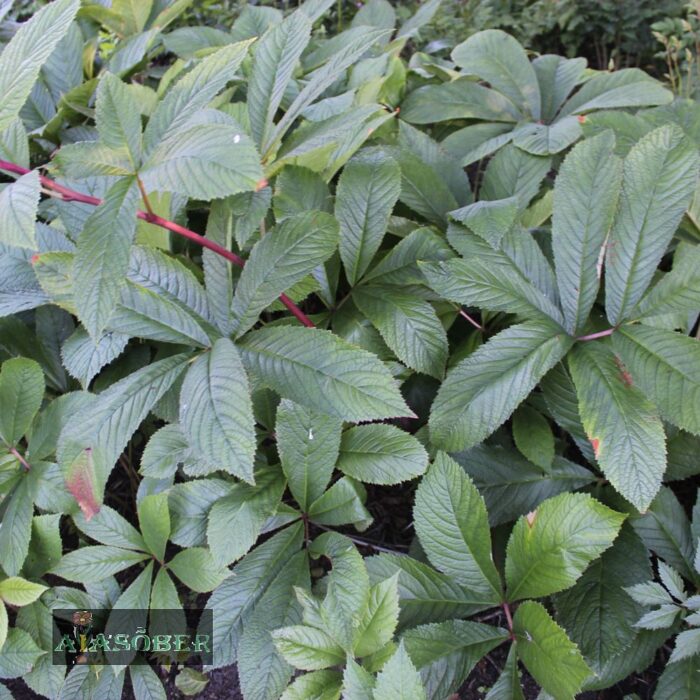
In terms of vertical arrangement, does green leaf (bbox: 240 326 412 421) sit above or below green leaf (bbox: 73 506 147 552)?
above

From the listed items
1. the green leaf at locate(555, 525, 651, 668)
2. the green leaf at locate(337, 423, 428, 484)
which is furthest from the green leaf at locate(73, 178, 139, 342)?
the green leaf at locate(555, 525, 651, 668)

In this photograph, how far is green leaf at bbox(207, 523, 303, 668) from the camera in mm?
1223

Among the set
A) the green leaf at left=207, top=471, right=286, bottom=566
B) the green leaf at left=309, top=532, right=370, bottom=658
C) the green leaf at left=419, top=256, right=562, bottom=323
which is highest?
the green leaf at left=419, top=256, right=562, bottom=323

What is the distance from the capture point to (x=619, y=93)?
1.68 metres

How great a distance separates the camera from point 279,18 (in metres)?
1.88

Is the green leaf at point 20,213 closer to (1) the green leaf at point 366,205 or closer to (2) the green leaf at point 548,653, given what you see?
(1) the green leaf at point 366,205

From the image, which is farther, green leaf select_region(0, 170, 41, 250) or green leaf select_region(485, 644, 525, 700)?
green leaf select_region(485, 644, 525, 700)

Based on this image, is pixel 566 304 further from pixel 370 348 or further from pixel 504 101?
pixel 504 101

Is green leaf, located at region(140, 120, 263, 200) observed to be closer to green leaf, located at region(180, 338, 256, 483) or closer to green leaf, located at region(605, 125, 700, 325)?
green leaf, located at region(180, 338, 256, 483)

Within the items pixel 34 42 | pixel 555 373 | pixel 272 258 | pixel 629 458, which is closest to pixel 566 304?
pixel 555 373

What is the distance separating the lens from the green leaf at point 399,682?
37.2 inches

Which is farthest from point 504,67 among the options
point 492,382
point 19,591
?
point 19,591

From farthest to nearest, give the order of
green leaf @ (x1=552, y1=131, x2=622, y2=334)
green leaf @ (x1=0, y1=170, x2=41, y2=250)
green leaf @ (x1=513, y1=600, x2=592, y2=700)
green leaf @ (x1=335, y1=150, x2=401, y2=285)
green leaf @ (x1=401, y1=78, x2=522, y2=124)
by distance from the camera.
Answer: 1. green leaf @ (x1=401, y1=78, x2=522, y2=124)
2. green leaf @ (x1=335, y1=150, x2=401, y2=285)
3. green leaf @ (x1=552, y1=131, x2=622, y2=334)
4. green leaf @ (x1=513, y1=600, x2=592, y2=700)
5. green leaf @ (x1=0, y1=170, x2=41, y2=250)

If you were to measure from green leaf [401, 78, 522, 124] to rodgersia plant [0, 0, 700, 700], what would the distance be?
216 millimetres
